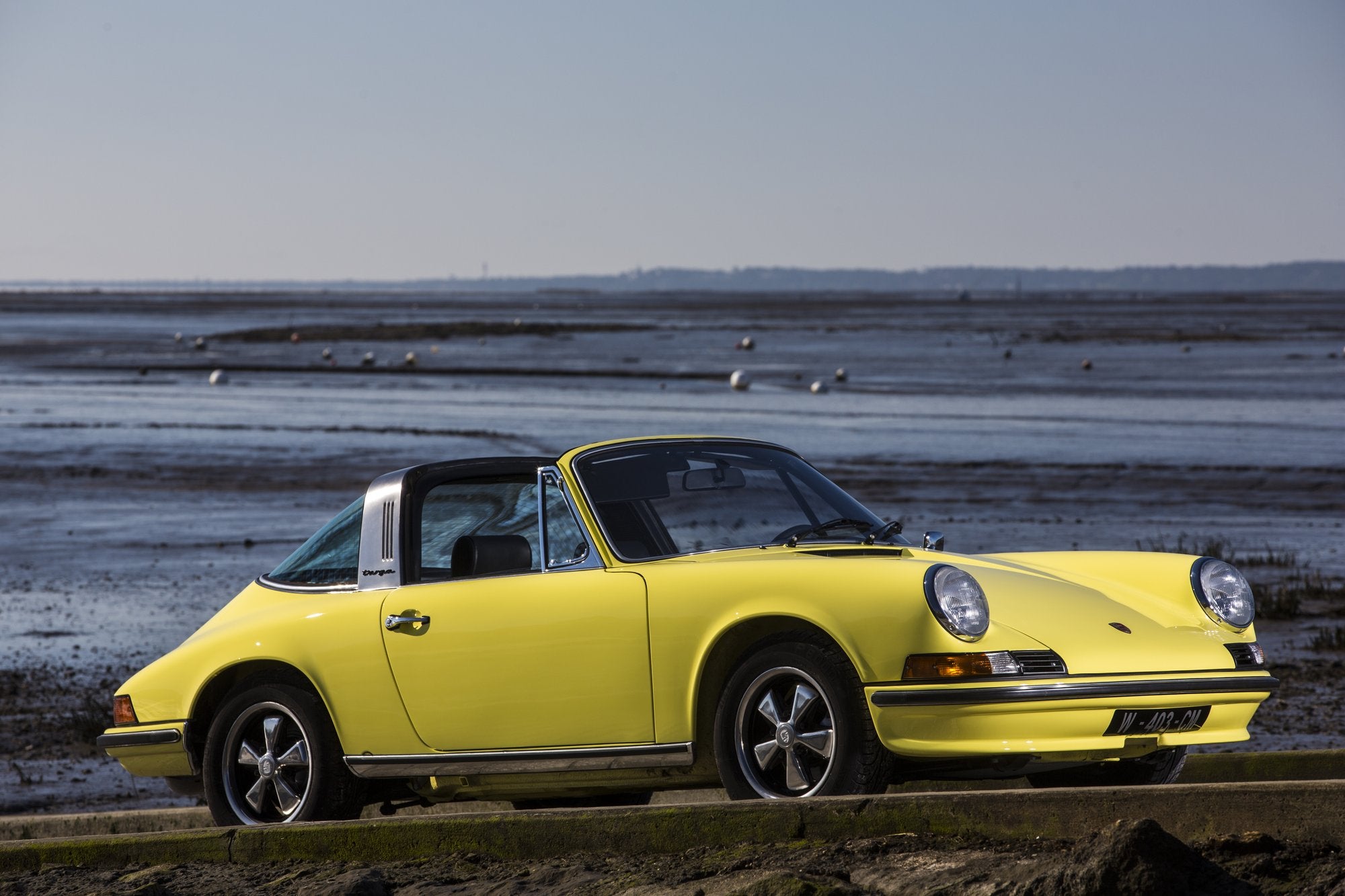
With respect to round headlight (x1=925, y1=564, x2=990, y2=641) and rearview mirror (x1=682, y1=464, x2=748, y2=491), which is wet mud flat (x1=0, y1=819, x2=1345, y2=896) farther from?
rearview mirror (x1=682, y1=464, x2=748, y2=491)

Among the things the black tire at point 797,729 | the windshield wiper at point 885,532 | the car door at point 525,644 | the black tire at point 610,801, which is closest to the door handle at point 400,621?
the car door at point 525,644

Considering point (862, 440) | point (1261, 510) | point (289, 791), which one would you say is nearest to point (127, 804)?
point (289, 791)

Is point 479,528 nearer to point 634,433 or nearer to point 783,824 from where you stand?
point 783,824

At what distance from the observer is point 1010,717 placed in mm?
5441

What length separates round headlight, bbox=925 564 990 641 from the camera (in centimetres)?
550

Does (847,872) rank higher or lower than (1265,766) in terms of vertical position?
higher

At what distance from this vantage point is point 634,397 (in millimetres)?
42500

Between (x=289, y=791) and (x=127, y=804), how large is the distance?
2.60 metres

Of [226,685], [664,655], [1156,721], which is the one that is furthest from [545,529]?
[1156,721]

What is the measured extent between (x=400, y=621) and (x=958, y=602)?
2240mm

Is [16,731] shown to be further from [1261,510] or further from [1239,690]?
[1261,510]

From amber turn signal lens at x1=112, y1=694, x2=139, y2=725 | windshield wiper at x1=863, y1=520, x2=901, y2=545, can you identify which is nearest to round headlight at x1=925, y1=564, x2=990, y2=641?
windshield wiper at x1=863, y1=520, x2=901, y2=545

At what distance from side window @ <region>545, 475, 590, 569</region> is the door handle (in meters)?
0.54

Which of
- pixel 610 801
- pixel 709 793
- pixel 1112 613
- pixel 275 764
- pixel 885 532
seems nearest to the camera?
pixel 1112 613
